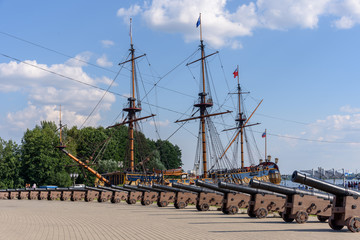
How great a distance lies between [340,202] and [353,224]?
34.0 inches

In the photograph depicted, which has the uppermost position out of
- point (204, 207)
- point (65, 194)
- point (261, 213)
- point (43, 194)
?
point (261, 213)

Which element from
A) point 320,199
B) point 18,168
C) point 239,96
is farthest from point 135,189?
point 239,96

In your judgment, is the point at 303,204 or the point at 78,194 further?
the point at 78,194

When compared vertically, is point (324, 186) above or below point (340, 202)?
above

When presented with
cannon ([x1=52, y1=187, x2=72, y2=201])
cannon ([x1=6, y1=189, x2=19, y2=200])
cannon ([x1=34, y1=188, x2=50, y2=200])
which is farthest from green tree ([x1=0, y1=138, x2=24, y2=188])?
cannon ([x1=52, y1=187, x2=72, y2=201])

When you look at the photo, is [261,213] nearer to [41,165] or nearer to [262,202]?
[262,202]

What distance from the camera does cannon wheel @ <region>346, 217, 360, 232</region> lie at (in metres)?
13.7

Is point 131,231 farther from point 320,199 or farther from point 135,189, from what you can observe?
point 135,189

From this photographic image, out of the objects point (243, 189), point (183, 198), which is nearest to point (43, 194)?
point (183, 198)

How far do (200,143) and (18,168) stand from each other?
28.4 metres

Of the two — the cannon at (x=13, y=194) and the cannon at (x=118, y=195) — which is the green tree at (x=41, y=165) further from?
the cannon at (x=118, y=195)

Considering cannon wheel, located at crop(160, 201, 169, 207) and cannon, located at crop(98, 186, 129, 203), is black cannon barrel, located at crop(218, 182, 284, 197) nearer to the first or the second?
cannon wheel, located at crop(160, 201, 169, 207)

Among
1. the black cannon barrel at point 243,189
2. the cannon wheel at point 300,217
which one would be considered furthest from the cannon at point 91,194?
the cannon wheel at point 300,217

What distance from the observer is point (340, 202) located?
14.4m
